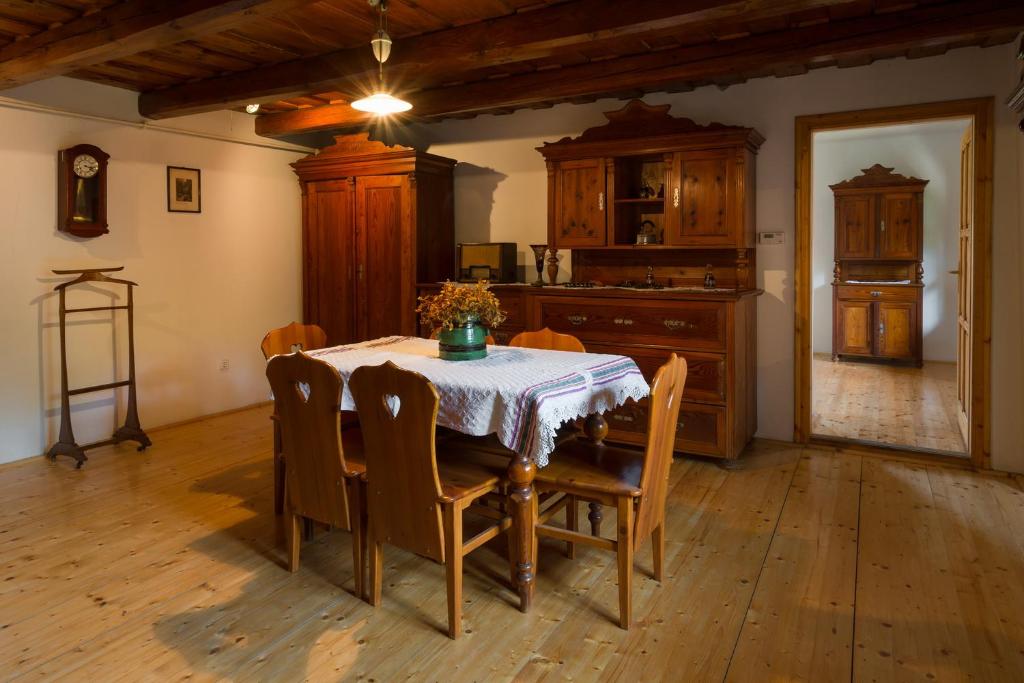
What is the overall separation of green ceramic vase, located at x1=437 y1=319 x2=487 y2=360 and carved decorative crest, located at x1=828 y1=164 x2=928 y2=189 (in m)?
6.52

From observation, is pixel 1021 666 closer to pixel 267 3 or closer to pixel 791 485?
pixel 791 485

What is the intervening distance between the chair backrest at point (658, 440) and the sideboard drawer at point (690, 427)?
5.15 ft

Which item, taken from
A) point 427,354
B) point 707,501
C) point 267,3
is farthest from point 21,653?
point 707,501

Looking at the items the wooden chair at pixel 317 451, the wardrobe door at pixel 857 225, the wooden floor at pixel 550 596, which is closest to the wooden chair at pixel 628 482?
the wooden floor at pixel 550 596

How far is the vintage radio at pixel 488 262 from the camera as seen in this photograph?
518 centimetres

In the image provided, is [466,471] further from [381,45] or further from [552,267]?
[552,267]

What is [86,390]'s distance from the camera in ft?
15.0

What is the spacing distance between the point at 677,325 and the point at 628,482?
1993 millimetres

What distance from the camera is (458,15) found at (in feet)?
11.3

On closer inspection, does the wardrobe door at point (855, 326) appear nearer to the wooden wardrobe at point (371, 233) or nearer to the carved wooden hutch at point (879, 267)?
the carved wooden hutch at point (879, 267)

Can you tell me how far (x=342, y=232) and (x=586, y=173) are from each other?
6.87 feet

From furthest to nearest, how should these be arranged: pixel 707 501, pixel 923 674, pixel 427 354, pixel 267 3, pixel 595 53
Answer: pixel 595 53 < pixel 707 501 < pixel 427 354 < pixel 267 3 < pixel 923 674

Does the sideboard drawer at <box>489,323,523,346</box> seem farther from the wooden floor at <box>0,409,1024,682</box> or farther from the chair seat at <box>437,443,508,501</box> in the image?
the chair seat at <box>437,443,508,501</box>

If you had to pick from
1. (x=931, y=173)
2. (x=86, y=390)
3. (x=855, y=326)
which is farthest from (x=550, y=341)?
(x=931, y=173)
